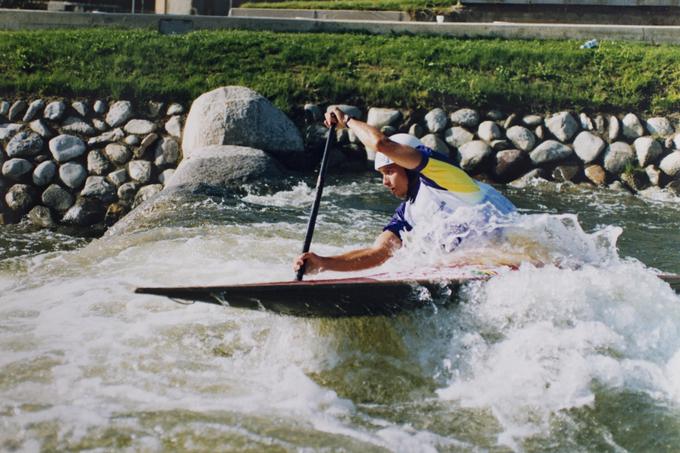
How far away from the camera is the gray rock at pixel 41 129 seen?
454 inches

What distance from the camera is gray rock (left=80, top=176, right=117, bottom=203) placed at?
10938 millimetres

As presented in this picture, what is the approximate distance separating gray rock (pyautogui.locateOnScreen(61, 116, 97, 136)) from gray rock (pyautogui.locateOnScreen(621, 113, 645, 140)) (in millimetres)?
7131

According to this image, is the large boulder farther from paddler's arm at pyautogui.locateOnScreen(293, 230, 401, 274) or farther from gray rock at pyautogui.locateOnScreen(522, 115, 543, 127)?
paddler's arm at pyautogui.locateOnScreen(293, 230, 401, 274)

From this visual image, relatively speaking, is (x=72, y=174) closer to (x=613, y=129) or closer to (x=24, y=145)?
(x=24, y=145)

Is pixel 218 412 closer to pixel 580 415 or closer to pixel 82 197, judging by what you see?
pixel 580 415

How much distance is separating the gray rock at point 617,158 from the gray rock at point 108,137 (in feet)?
21.0

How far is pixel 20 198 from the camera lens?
10.9 meters

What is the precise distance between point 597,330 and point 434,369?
111 centimetres

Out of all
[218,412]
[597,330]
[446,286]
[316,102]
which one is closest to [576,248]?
[597,330]

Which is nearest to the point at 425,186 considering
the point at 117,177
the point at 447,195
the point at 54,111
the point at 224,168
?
the point at 447,195

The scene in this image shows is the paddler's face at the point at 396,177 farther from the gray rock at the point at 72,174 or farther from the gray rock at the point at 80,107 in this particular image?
the gray rock at the point at 80,107

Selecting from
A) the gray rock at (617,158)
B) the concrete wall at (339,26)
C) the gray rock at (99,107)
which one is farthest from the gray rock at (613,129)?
the gray rock at (99,107)

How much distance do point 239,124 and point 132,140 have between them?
61.6 inches

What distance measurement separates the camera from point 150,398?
506 centimetres
